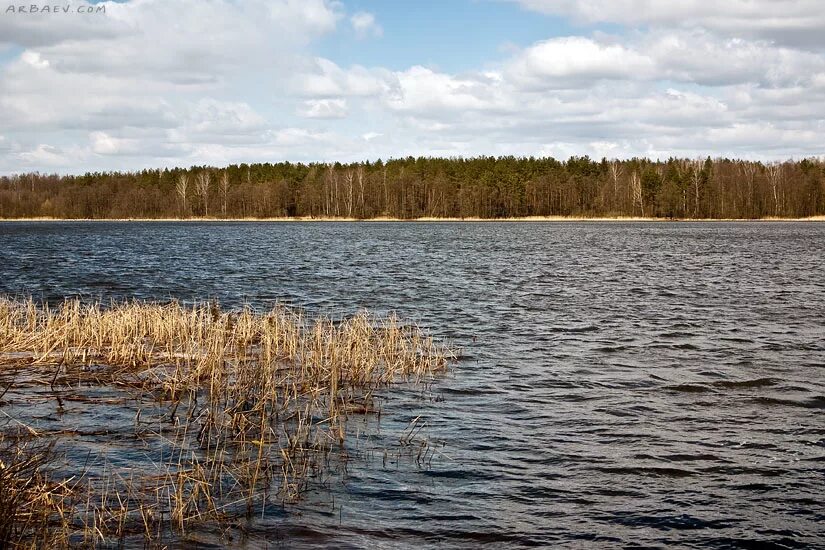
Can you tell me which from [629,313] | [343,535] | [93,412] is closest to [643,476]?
[343,535]

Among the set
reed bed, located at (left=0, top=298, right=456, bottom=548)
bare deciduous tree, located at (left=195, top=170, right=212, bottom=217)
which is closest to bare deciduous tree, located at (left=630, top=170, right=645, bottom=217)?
bare deciduous tree, located at (left=195, top=170, right=212, bottom=217)

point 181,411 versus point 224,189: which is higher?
point 224,189

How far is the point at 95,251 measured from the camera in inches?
2219

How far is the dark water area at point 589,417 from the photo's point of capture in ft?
27.6

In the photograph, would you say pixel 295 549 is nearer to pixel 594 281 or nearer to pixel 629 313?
pixel 629 313

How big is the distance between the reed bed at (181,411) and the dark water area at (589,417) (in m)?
0.84

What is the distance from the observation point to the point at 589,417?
41.9ft

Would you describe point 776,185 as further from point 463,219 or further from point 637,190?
point 463,219

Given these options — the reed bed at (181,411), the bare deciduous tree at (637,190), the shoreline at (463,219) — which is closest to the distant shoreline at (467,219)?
the shoreline at (463,219)

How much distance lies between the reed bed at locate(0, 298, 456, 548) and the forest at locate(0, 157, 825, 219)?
117 meters

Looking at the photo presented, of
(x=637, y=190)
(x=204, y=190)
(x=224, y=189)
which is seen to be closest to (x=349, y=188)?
(x=224, y=189)

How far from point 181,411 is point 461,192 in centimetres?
12455

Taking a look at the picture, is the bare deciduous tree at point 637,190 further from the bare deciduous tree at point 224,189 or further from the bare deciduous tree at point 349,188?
the bare deciduous tree at point 224,189

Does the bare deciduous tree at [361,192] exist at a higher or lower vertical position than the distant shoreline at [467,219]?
higher
